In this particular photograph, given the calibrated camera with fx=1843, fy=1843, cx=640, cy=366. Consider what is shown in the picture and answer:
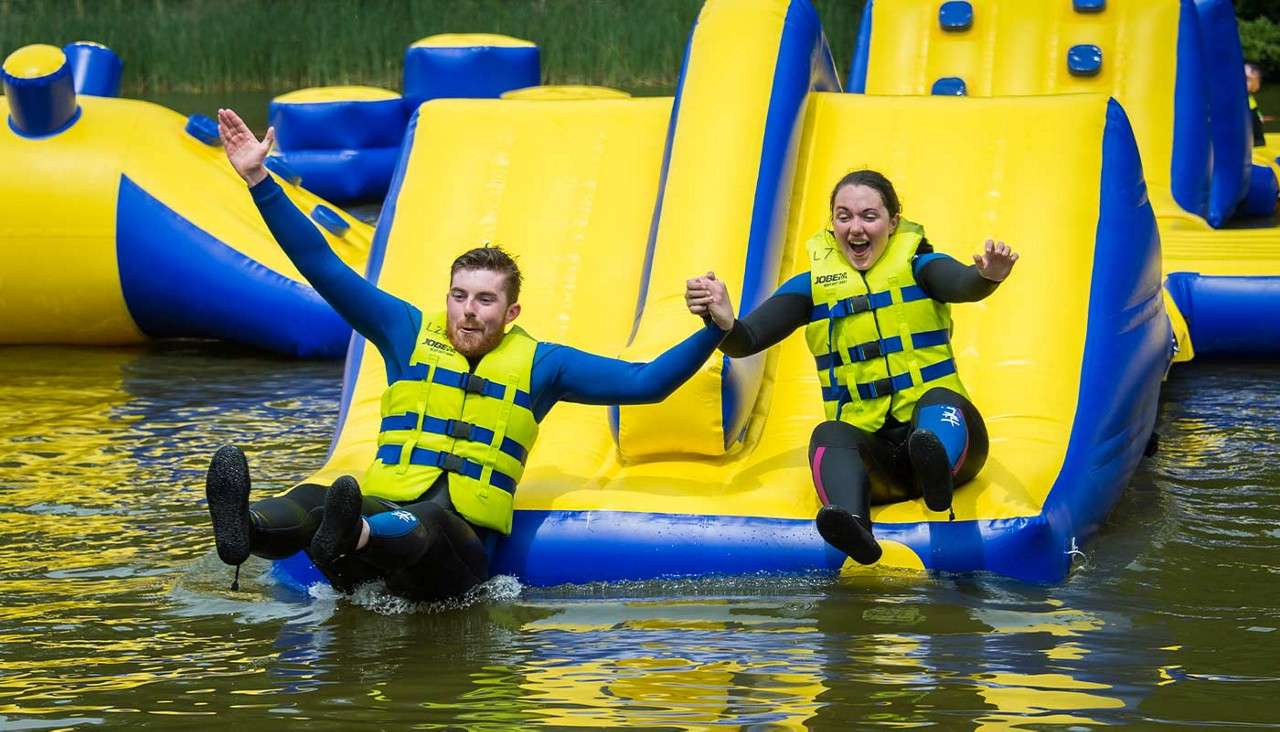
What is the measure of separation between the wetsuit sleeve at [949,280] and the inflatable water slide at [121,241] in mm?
3164

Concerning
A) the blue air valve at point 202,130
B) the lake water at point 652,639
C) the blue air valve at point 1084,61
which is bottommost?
the lake water at point 652,639

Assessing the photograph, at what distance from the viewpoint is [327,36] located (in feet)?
53.0

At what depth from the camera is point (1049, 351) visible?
427 centimetres

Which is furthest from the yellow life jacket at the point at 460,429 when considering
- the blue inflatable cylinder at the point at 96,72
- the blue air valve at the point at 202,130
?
the blue inflatable cylinder at the point at 96,72

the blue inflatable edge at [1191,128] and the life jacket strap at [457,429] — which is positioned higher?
the blue inflatable edge at [1191,128]

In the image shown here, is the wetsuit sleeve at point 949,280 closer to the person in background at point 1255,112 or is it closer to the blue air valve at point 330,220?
the blue air valve at point 330,220

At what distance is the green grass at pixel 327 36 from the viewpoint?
1562cm

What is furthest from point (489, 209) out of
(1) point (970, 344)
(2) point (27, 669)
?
(2) point (27, 669)

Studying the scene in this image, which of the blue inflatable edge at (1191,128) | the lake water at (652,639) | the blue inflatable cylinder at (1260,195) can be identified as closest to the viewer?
the lake water at (652,639)

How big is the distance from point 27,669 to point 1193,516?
2681mm

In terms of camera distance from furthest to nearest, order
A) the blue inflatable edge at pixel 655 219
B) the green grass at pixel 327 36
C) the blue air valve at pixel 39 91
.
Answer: the green grass at pixel 327 36 < the blue air valve at pixel 39 91 < the blue inflatable edge at pixel 655 219

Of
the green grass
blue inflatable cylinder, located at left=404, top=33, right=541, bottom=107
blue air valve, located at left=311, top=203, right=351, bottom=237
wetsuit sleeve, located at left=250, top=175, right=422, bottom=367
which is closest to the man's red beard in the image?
wetsuit sleeve, located at left=250, top=175, right=422, bottom=367

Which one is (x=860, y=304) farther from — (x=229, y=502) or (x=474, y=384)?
(x=229, y=502)

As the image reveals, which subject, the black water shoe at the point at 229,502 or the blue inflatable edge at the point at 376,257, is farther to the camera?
the blue inflatable edge at the point at 376,257
